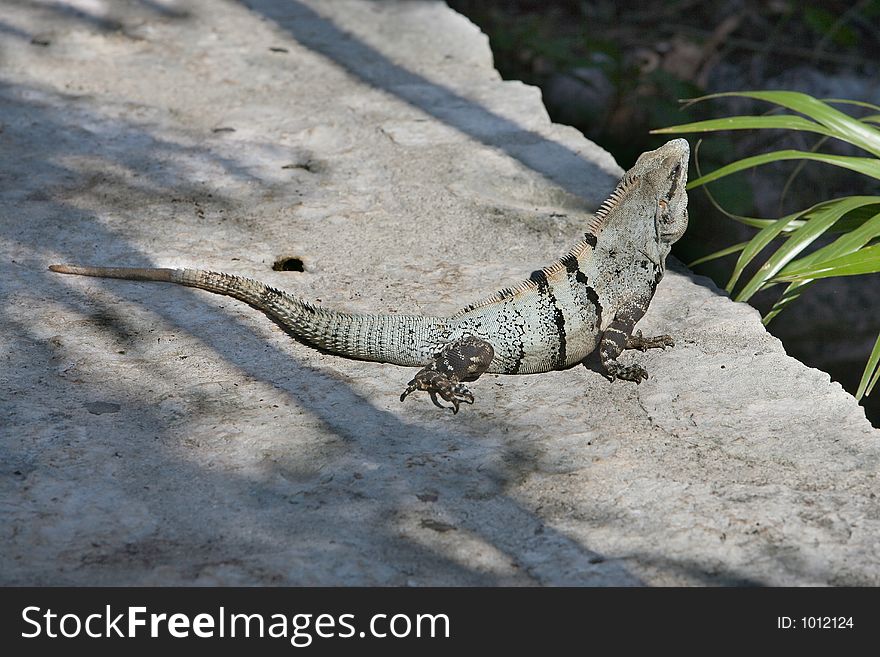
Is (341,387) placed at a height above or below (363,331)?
below

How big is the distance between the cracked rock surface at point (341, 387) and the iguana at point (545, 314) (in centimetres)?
8

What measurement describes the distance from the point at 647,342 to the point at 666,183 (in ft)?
2.05

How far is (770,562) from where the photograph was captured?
3018 millimetres

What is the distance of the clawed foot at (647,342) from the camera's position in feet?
13.5

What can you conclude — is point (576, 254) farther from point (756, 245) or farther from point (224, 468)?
point (224, 468)

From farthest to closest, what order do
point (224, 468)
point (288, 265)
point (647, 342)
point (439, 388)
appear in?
point (288, 265), point (647, 342), point (439, 388), point (224, 468)

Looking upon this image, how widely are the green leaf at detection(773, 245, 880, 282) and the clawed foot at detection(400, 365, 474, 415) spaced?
4.55 ft

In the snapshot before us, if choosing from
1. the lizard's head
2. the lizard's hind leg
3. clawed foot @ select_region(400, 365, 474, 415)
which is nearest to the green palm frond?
the lizard's head

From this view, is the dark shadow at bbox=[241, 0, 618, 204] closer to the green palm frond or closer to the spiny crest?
the green palm frond

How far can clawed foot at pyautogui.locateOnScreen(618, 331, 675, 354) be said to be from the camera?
4121 millimetres

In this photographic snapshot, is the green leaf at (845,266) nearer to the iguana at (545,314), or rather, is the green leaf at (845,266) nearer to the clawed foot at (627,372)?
the iguana at (545,314)

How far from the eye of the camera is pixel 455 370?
385 cm

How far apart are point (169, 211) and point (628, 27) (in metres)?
5.94

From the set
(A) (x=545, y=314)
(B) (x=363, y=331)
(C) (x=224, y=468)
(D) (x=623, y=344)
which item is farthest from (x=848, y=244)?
(C) (x=224, y=468)
